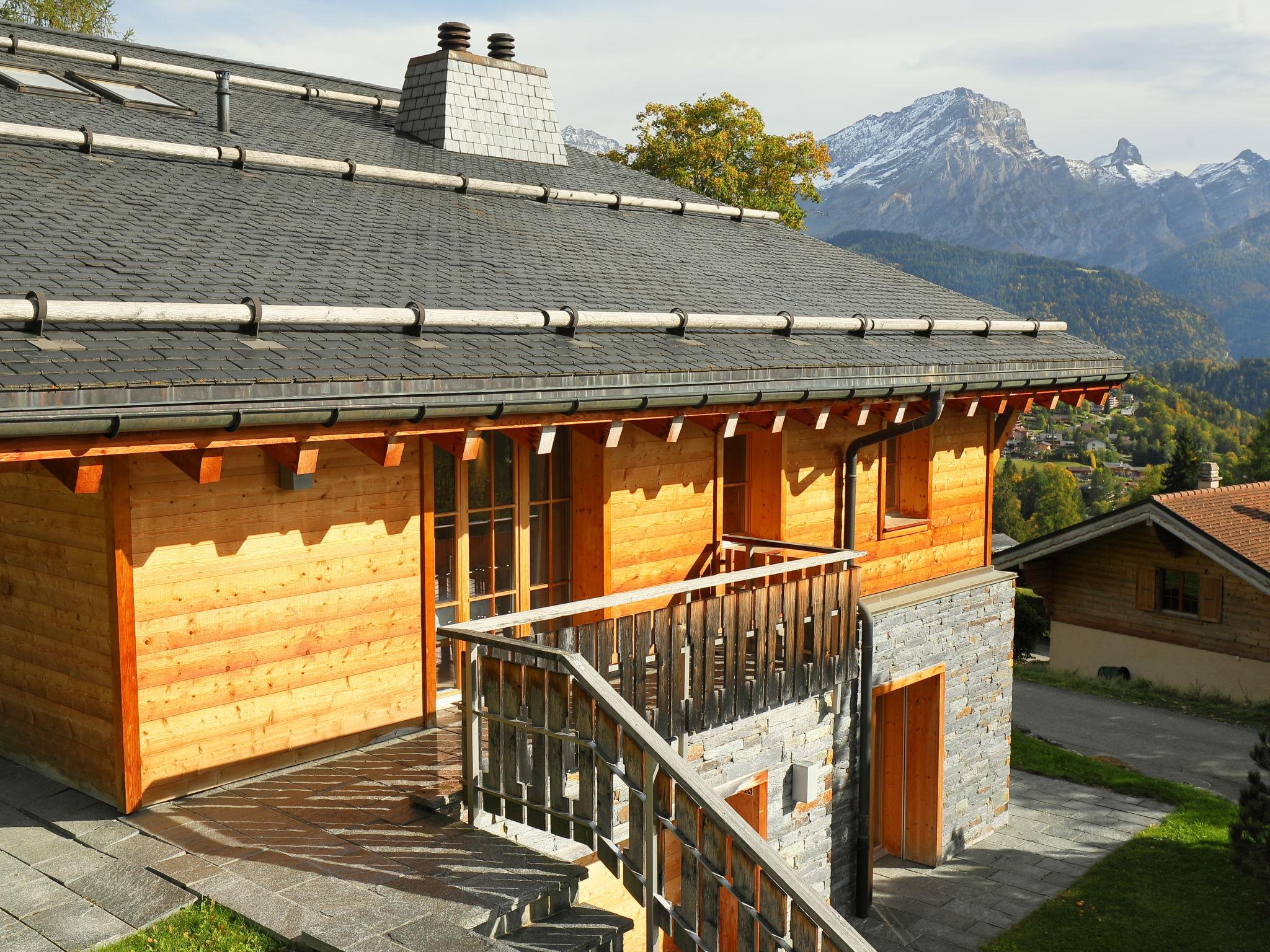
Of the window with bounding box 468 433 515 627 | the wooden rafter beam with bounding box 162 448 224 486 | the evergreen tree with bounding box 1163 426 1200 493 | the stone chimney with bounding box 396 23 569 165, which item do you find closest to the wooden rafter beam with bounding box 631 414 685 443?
the window with bounding box 468 433 515 627

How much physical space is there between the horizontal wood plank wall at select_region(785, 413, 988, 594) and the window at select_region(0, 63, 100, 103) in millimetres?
7760

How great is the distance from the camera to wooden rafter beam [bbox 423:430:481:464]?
7.99 m

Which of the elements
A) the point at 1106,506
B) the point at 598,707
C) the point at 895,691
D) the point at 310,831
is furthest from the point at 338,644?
the point at 1106,506

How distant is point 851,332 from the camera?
38.7 feet

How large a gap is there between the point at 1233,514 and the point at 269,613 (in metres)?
24.5

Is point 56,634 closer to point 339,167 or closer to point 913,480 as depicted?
point 339,167

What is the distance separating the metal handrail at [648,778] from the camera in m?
5.44

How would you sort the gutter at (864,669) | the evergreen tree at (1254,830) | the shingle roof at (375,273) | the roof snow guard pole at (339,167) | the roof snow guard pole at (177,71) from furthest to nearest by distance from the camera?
the roof snow guard pole at (177,71), the evergreen tree at (1254,830), the gutter at (864,669), the roof snow guard pole at (339,167), the shingle roof at (375,273)

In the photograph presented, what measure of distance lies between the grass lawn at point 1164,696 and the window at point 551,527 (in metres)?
17.0

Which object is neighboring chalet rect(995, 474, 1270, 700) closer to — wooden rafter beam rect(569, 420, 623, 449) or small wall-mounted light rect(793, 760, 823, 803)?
small wall-mounted light rect(793, 760, 823, 803)

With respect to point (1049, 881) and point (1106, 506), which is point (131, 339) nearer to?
point (1049, 881)

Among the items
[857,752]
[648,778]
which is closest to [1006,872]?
[857,752]

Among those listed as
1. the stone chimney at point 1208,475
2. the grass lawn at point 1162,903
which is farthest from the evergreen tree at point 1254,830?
the stone chimney at point 1208,475

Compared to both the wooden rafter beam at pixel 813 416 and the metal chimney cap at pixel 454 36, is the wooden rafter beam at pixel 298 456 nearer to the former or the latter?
the wooden rafter beam at pixel 813 416
